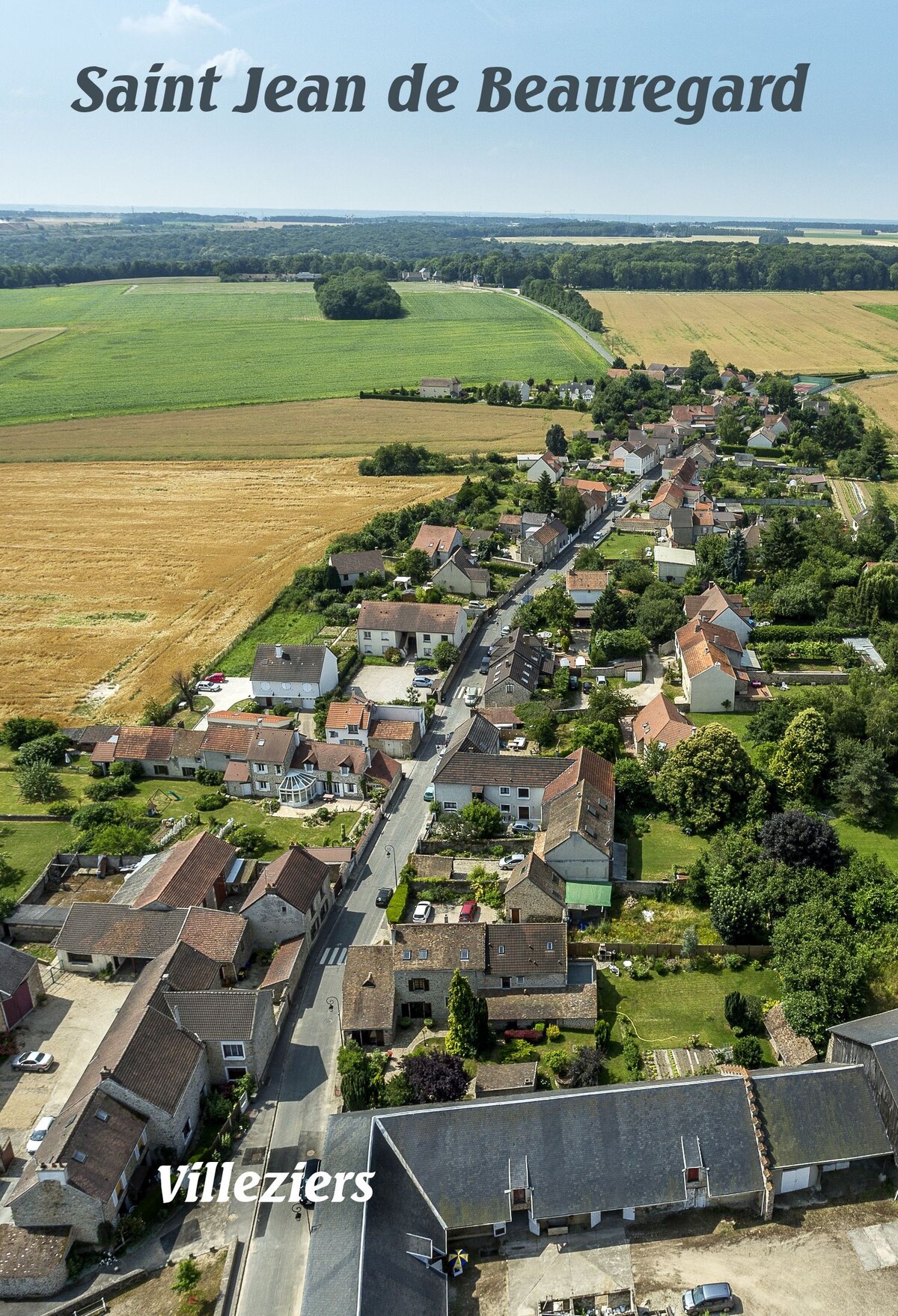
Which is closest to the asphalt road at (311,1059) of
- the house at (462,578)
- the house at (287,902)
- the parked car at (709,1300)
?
the house at (287,902)

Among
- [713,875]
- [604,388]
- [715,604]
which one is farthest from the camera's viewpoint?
[604,388]

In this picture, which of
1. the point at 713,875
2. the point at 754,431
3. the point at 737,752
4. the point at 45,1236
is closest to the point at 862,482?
the point at 754,431

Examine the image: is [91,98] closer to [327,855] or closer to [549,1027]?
[327,855]

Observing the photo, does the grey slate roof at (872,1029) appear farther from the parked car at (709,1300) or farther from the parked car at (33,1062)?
the parked car at (33,1062)

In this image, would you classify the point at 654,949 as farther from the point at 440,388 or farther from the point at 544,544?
the point at 440,388

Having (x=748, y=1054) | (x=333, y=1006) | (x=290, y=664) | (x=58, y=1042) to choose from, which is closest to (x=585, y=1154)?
(x=748, y=1054)
